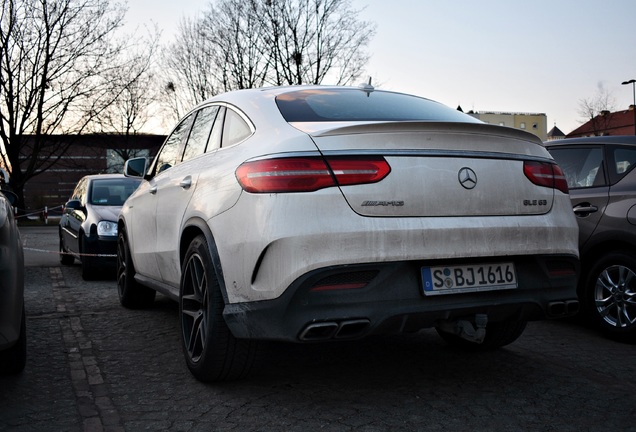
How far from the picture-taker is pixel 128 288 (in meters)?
6.63

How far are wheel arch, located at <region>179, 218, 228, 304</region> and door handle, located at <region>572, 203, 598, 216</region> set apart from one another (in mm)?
3193

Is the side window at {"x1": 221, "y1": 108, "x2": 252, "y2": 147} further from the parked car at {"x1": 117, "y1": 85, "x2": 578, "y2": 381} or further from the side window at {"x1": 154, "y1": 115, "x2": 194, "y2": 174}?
the side window at {"x1": 154, "y1": 115, "x2": 194, "y2": 174}

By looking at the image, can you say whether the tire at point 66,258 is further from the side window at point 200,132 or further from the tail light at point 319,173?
the tail light at point 319,173

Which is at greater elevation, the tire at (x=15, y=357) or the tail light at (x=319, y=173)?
the tail light at (x=319, y=173)

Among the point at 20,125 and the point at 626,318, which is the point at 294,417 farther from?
the point at 20,125

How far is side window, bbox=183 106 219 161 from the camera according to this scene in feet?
15.5

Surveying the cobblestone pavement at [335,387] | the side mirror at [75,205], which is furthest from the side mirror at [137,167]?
the side mirror at [75,205]

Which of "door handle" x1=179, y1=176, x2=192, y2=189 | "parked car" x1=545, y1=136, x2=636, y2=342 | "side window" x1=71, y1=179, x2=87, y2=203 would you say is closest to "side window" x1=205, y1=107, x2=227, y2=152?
"door handle" x1=179, y1=176, x2=192, y2=189

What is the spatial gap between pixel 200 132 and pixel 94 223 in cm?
530

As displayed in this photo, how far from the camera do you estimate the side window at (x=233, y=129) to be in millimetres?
4023

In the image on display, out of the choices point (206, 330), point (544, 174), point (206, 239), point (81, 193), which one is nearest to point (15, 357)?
point (206, 330)

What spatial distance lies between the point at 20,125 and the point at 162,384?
102 ft

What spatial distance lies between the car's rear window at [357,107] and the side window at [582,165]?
6.05 ft

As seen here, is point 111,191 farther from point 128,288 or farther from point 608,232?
point 608,232
